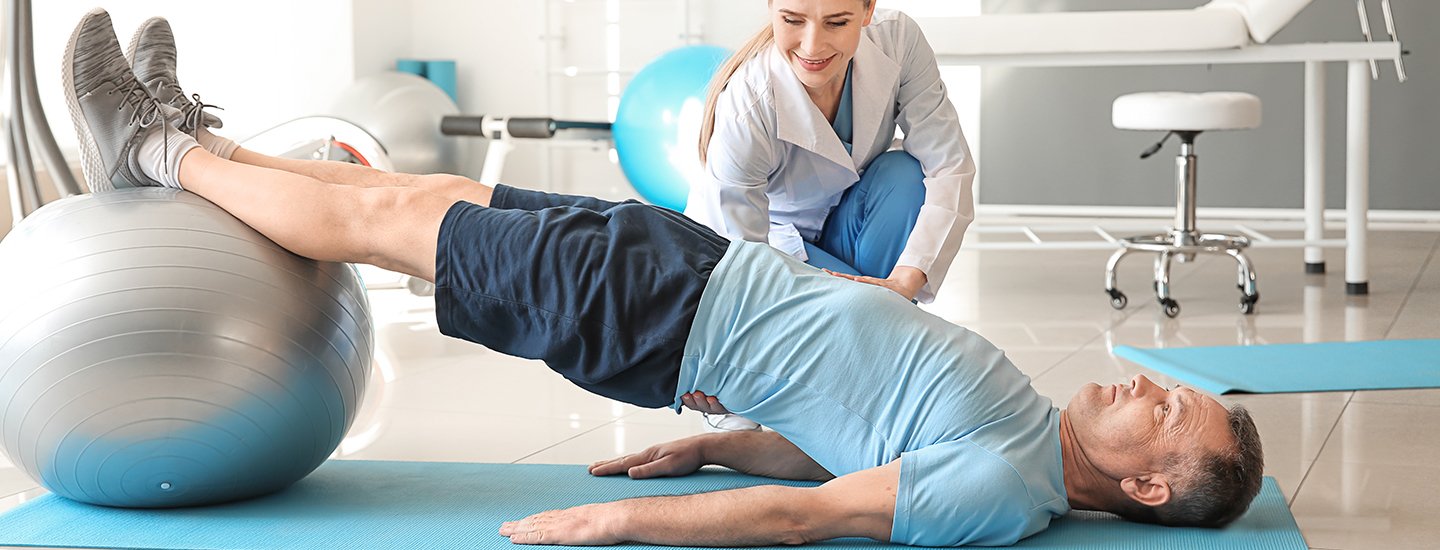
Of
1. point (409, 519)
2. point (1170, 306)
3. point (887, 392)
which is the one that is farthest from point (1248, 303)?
point (409, 519)

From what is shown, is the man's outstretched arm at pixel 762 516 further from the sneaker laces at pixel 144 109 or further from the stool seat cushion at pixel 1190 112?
the stool seat cushion at pixel 1190 112

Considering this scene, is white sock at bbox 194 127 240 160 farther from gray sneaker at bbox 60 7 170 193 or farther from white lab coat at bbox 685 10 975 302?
white lab coat at bbox 685 10 975 302

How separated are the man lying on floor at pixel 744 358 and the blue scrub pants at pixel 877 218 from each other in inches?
23.1

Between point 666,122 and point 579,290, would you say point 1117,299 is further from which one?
point 579,290

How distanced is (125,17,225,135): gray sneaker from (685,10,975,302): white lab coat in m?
0.86

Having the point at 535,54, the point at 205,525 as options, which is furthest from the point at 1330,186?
the point at 205,525

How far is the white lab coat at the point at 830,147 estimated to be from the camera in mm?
2432

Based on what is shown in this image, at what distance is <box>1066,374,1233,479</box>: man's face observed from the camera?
1.75m

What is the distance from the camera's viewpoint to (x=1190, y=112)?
421cm

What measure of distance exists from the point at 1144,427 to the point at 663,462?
2.54 feet

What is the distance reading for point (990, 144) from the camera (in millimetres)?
7551

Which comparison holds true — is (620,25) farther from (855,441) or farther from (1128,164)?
(855,441)

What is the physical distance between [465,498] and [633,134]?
3350 mm

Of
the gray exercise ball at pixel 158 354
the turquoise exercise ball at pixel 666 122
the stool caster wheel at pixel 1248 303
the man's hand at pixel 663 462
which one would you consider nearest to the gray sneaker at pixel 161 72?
the gray exercise ball at pixel 158 354
